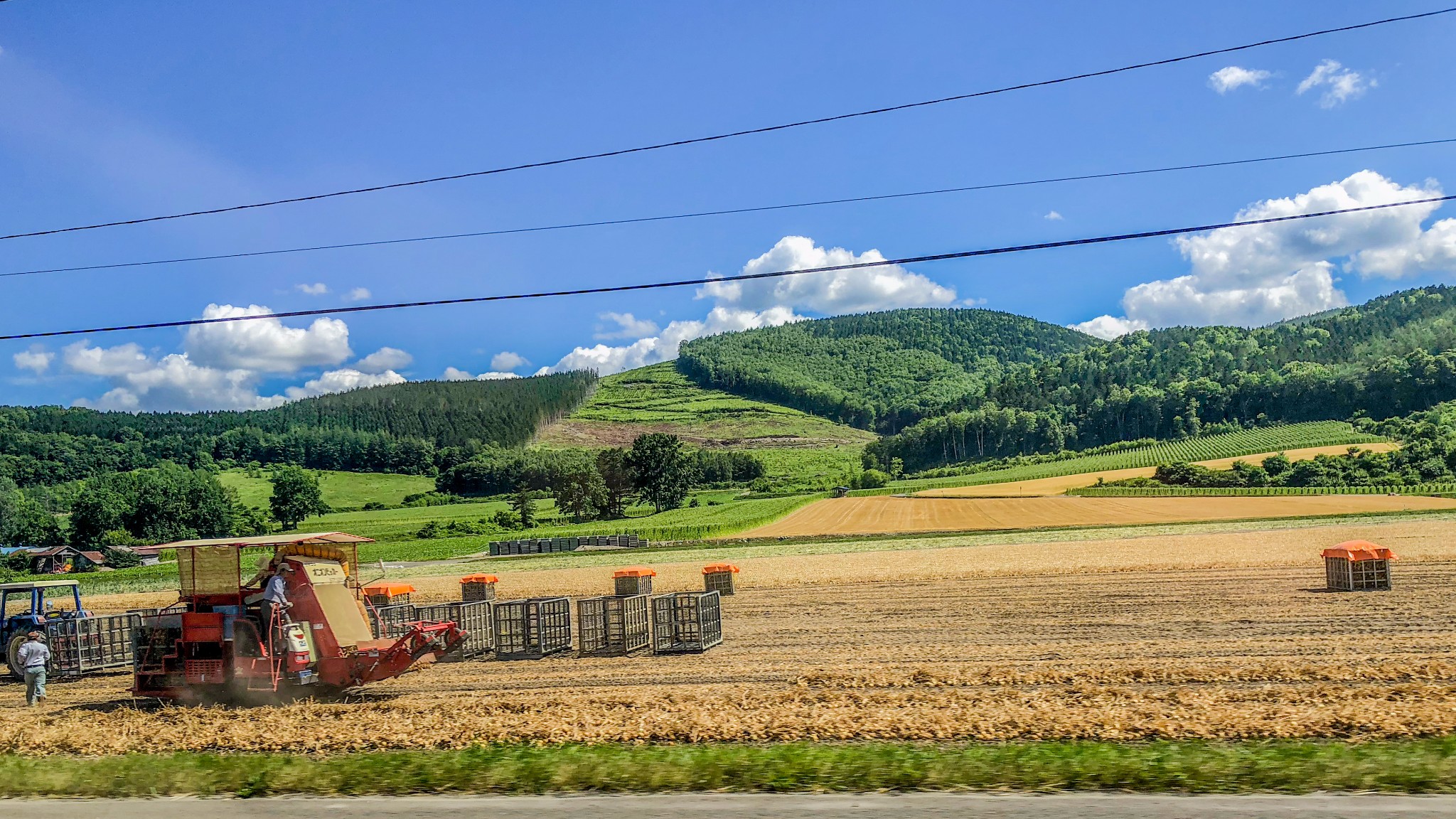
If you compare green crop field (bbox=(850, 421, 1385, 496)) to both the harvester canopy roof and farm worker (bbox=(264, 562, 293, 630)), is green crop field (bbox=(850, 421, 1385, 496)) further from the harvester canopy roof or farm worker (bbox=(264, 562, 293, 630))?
farm worker (bbox=(264, 562, 293, 630))

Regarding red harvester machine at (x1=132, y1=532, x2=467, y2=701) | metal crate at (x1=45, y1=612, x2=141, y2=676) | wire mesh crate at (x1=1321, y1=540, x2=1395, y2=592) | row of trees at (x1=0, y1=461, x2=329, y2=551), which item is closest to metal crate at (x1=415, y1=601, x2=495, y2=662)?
red harvester machine at (x1=132, y1=532, x2=467, y2=701)

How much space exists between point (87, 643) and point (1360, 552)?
3084 centimetres

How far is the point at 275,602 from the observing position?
15406 mm

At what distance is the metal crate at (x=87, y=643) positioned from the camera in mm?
21969

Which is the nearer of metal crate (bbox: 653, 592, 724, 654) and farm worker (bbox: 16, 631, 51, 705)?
farm worker (bbox: 16, 631, 51, 705)

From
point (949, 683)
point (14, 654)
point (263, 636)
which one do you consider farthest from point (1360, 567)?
point (14, 654)

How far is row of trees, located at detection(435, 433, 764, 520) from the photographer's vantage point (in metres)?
108

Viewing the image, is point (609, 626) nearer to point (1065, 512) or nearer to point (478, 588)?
point (478, 588)

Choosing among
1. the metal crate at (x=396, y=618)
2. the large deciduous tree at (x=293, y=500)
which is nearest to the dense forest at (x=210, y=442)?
the large deciduous tree at (x=293, y=500)

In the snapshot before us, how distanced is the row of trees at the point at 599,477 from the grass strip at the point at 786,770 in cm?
9454

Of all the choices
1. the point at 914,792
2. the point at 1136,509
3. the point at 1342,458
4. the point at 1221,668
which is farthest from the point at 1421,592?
the point at 1342,458

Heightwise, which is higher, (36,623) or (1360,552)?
(36,623)

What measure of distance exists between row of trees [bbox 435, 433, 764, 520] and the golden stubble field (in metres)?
80.1

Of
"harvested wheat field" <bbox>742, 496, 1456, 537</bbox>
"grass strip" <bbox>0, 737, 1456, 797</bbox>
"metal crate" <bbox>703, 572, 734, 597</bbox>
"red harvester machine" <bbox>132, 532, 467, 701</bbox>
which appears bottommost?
"harvested wheat field" <bbox>742, 496, 1456, 537</bbox>
